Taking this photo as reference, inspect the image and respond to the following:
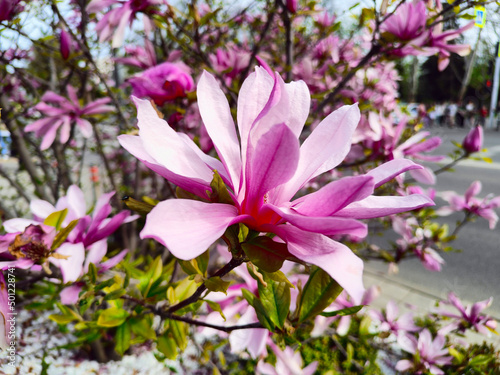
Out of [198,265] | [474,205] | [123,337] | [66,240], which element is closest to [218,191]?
[198,265]

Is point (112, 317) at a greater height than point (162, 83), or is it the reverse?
point (162, 83)

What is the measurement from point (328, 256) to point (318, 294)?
23 cm

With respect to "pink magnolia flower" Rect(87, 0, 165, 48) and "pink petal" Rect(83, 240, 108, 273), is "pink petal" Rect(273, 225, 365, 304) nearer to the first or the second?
"pink petal" Rect(83, 240, 108, 273)

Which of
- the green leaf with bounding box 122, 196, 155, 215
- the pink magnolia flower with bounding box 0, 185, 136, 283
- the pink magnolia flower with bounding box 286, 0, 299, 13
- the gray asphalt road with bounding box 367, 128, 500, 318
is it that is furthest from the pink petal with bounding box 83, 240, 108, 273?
the gray asphalt road with bounding box 367, 128, 500, 318

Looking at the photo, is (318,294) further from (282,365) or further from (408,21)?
(408,21)

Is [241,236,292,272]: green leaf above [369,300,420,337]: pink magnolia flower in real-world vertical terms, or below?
above

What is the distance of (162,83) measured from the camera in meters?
1.02

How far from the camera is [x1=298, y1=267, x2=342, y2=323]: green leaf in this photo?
583 mm

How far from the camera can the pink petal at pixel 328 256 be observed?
13.9 inches

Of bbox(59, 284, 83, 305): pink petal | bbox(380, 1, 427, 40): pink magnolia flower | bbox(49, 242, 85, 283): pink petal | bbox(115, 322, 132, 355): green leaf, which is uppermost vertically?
bbox(380, 1, 427, 40): pink magnolia flower


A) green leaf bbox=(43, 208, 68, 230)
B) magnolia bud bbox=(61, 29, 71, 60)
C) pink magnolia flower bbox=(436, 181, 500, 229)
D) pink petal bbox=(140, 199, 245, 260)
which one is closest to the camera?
pink petal bbox=(140, 199, 245, 260)

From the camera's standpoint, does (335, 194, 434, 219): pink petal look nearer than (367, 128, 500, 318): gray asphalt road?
Yes

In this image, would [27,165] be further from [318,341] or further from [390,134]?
[318,341]

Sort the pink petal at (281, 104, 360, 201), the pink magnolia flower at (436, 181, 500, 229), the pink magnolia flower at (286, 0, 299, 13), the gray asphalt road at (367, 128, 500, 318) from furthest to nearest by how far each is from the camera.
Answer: the gray asphalt road at (367, 128, 500, 318), the pink magnolia flower at (436, 181, 500, 229), the pink magnolia flower at (286, 0, 299, 13), the pink petal at (281, 104, 360, 201)
